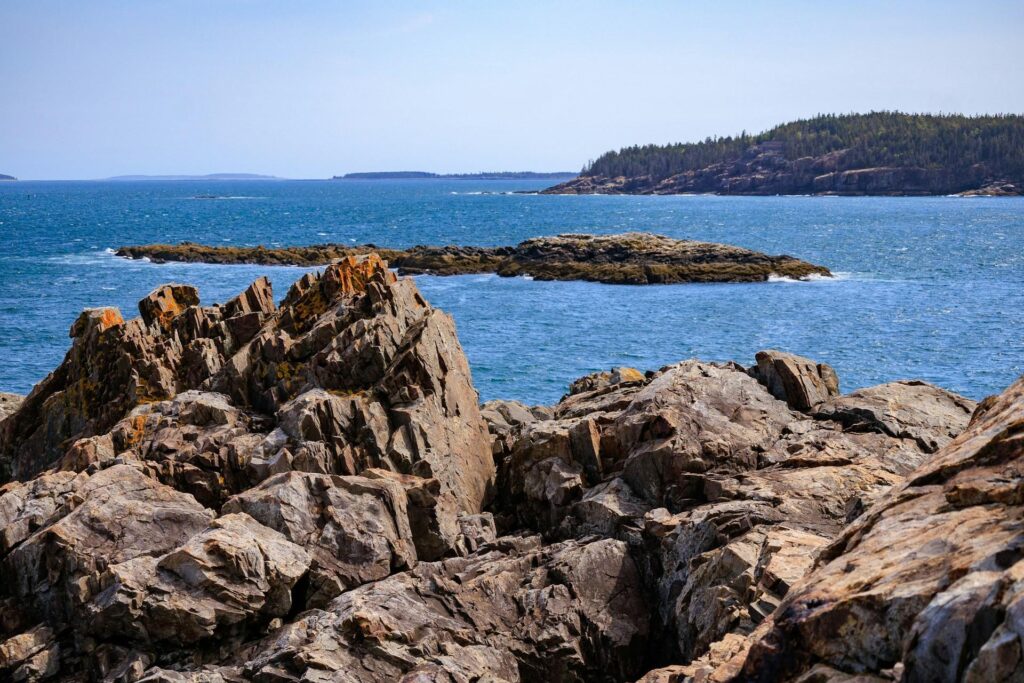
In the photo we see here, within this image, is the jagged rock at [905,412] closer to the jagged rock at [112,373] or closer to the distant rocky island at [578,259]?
the jagged rock at [112,373]

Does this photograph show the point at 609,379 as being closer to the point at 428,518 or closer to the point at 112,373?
the point at 428,518

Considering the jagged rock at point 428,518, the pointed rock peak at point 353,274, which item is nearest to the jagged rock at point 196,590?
the jagged rock at point 428,518

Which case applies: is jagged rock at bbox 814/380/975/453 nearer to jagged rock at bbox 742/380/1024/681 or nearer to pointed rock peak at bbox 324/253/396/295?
jagged rock at bbox 742/380/1024/681

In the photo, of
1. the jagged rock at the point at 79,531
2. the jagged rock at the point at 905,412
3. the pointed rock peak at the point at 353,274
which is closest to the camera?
the jagged rock at the point at 79,531

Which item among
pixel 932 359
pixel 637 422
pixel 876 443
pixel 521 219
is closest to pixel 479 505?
pixel 637 422

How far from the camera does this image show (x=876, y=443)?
66.2 ft

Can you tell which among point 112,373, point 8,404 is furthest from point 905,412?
point 8,404

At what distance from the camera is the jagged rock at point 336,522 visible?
56.4 feet

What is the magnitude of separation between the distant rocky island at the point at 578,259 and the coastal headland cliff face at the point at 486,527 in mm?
66643

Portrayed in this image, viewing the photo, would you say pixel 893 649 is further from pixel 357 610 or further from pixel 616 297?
pixel 616 297

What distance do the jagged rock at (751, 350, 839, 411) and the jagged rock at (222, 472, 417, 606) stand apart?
10499mm

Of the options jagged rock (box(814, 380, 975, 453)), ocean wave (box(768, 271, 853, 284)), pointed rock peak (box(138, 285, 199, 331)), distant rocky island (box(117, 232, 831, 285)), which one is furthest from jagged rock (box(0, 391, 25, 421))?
ocean wave (box(768, 271, 853, 284))

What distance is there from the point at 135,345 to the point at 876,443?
20.3m

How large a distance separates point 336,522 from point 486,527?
12.1 ft
